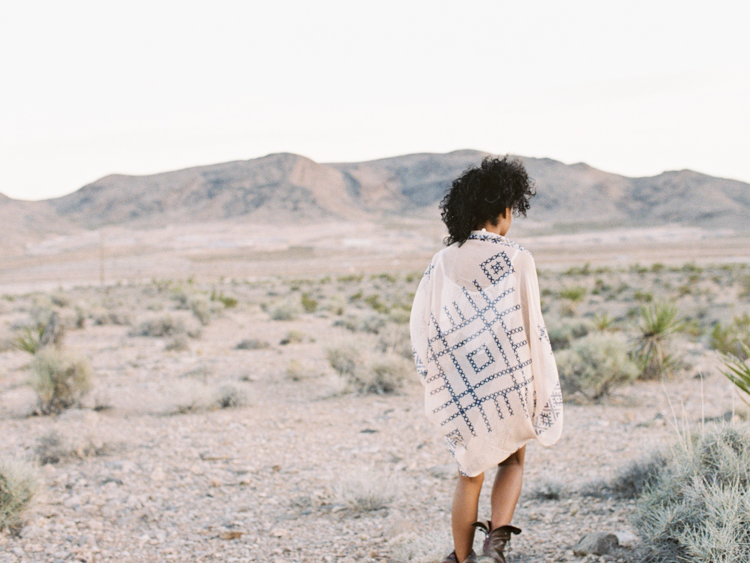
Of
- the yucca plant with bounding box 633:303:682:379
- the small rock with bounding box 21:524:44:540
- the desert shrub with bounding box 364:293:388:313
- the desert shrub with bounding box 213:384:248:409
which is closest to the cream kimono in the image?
the small rock with bounding box 21:524:44:540

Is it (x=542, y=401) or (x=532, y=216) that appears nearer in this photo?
(x=542, y=401)

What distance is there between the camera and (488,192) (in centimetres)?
285

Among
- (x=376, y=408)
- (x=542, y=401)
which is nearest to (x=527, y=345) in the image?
(x=542, y=401)

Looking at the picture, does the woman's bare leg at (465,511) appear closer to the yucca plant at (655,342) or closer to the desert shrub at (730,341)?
the yucca plant at (655,342)

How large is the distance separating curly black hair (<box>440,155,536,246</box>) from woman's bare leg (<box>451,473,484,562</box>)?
3.76 feet

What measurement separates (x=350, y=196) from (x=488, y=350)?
416 feet

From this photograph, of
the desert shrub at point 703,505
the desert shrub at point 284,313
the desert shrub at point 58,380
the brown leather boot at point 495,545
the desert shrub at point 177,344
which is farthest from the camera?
the desert shrub at point 284,313

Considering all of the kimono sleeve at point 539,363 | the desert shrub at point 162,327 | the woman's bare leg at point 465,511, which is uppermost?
the kimono sleeve at point 539,363

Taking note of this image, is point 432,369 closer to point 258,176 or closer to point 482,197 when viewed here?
point 482,197

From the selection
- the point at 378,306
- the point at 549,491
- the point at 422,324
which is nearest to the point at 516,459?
the point at 422,324

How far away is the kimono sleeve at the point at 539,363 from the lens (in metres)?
2.79

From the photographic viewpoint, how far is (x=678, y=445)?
3.73 meters

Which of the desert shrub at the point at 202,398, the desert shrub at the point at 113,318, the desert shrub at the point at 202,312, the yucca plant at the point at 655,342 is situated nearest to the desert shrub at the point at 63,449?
the desert shrub at the point at 202,398

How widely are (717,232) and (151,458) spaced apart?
341ft
